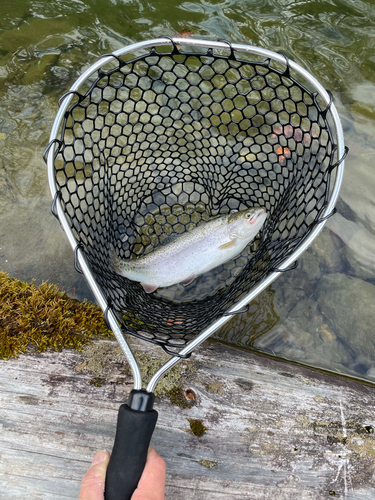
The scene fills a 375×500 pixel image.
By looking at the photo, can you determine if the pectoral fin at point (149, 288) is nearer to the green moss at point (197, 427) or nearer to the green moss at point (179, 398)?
the green moss at point (179, 398)

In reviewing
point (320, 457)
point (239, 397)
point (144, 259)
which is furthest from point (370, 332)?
point (144, 259)

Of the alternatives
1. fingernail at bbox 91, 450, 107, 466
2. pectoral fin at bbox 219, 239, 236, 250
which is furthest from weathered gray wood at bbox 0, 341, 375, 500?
pectoral fin at bbox 219, 239, 236, 250

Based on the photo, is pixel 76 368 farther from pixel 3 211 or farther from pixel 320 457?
pixel 3 211

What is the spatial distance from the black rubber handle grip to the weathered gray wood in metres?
0.47

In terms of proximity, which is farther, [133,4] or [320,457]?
[133,4]

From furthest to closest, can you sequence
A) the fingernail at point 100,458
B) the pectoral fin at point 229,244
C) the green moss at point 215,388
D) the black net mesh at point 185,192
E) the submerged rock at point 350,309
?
the submerged rock at point 350,309 < the pectoral fin at point 229,244 < the black net mesh at point 185,192 < the green moss at point 215,388 < the fingernail at point 100,458

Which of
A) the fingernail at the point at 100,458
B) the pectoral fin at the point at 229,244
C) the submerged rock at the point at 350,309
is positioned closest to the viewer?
the fingernail at the point at 100,458

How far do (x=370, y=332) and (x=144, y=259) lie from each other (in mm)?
2457

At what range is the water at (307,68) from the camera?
133 inches

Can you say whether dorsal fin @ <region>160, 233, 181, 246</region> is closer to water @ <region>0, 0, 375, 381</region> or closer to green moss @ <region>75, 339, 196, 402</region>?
water @ <region>0, 0, 375, 381</region>

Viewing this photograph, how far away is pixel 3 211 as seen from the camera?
3750 mm

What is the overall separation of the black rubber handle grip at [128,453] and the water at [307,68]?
5.40 ft

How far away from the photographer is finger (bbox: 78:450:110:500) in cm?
176

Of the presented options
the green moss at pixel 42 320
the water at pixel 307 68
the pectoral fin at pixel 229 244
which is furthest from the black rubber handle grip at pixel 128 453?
the pectoral fin at pixel 229 244
